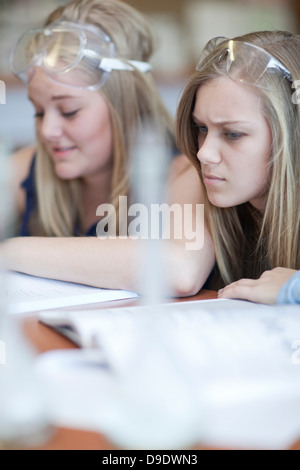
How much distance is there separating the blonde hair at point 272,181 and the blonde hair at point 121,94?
1.05 feet

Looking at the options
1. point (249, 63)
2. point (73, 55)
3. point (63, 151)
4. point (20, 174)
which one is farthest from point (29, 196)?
point (249, 63)

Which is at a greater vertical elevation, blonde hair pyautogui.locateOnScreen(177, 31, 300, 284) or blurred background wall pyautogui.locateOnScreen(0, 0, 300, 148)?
blurred background wall pyautogui.locateOnScreen(0, 0, 300, 148)

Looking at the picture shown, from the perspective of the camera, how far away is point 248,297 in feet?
2.47

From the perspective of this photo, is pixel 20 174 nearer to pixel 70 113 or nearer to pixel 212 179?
pixel 70 113

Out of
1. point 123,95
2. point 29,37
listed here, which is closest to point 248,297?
point 123,95

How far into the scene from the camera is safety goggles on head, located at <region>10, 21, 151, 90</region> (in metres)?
1.15

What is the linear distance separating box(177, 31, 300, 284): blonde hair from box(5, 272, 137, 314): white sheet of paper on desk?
0.20 meters

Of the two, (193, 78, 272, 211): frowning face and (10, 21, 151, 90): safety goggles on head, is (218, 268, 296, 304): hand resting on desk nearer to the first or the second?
(193, 78, 272, 211): frowning face

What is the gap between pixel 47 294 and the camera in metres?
0.83

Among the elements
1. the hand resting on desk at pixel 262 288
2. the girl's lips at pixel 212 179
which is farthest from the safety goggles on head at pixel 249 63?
the hand resting on desk at pixel 262 288

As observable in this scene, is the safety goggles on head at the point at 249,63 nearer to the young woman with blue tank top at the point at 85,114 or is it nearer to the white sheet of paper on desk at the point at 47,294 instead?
the young woman with blue tank top at the point at 85,114

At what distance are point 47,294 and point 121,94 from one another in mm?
564

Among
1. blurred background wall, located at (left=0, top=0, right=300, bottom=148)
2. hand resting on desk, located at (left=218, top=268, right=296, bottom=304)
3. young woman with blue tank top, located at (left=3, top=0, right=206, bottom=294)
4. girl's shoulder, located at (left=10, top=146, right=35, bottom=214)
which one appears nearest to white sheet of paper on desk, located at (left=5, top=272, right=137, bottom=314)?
young woman with blue tank top, located at (left=3, top=0, right=206, bottom=294)
